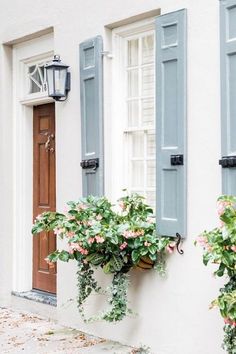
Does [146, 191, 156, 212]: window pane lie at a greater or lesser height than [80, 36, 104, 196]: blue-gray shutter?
lesser

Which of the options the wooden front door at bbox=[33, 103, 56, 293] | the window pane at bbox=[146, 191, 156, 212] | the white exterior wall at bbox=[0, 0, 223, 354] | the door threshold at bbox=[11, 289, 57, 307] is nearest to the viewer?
the white exterior wall at bbox=[0, 0, 223, 354]

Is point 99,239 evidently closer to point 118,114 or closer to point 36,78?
point 118,114

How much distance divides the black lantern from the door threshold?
2219 millimetres

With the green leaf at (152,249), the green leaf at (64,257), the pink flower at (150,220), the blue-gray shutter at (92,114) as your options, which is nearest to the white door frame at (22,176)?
the blue-gray shutter at (92,114)

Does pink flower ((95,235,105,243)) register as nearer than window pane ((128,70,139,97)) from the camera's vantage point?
Yes

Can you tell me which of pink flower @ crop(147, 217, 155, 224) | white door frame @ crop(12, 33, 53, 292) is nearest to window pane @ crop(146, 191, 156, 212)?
pink flower @ crop(147, 217, 155, 224)

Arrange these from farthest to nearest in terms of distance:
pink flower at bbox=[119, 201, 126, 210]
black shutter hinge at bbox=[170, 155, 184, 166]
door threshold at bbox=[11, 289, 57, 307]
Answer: door threshold at bbox=[11, 289, 57, 307] < pink flower at bbox=[119, 201, 126, 210] < black shutter hinge at bbox=[170, 155, 184, 166]

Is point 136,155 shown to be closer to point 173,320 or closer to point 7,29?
point 173,320

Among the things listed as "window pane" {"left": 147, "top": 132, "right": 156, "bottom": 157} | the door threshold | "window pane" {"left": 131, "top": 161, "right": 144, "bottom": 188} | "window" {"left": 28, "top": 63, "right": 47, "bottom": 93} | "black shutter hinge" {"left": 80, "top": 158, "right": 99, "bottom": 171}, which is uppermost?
"window" {"left": 28, "top": 63, "right": 47, "bottom": 93}

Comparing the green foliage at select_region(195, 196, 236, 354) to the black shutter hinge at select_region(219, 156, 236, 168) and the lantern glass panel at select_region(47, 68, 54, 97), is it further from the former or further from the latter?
the lantern glass panel at select_region(47, 68, 54, 97)

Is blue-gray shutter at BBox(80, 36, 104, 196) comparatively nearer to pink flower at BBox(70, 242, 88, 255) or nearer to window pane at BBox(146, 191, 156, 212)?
window pane at BBox(146, 191, 156, 212)

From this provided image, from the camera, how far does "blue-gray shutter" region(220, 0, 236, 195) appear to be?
4.93 metres

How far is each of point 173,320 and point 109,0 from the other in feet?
9.96

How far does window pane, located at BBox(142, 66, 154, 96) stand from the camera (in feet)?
20.0
